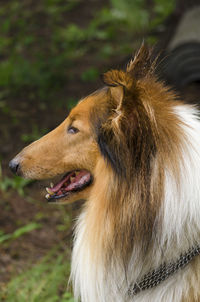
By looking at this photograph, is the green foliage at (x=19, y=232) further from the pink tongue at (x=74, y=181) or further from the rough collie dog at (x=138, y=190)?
the rough collie dog at (x=138, y=190)

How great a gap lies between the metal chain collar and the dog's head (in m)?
0.45

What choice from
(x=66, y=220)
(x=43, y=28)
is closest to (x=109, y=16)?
(x=43, y=28)

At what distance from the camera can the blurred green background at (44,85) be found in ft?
12.1

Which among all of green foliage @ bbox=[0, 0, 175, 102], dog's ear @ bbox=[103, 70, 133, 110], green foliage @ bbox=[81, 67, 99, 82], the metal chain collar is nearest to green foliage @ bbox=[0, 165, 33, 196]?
green foliage @ bbox=[0, 0, 175, 102]

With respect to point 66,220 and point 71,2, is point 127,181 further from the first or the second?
point 71,2

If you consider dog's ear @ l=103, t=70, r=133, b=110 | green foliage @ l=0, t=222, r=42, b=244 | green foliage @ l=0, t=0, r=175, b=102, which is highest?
green foliage @ l=0, t=0, r=175, b=102

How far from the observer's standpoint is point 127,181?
2.20m

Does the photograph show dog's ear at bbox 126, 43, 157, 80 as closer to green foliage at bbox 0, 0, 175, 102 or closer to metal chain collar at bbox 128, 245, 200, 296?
metal chain collar at bbox 128, 245, 200, 296

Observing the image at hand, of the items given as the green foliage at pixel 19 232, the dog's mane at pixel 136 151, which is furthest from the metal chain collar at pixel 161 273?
the green foliage at pixel 19 232

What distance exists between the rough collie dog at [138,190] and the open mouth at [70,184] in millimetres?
12

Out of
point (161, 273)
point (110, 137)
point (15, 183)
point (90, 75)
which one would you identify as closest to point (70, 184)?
point (110, 137)

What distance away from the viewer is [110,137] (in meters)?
2.21

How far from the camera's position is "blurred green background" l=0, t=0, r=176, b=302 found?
368 cm

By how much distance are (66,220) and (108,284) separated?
6.10 feet
